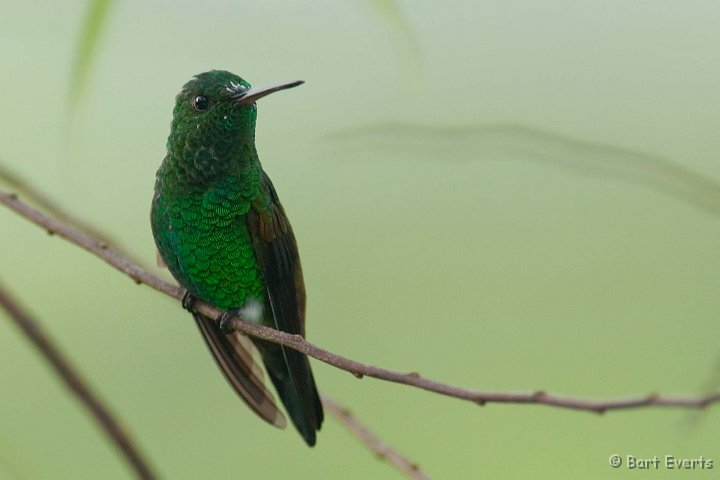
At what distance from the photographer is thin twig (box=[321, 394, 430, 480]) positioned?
854 millimetres

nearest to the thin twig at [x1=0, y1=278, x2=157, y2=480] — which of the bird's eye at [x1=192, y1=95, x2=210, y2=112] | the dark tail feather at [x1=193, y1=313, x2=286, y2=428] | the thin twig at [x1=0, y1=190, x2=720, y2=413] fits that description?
the thin twig at [x1=0, y1=190, x2=720, y2=413]

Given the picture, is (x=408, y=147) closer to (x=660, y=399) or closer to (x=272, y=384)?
(x=660, y=399)

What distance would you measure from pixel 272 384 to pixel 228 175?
0.34 meters

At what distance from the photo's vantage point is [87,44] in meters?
0.83

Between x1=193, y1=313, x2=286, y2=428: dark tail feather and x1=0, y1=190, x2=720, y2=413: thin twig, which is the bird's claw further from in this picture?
x1=0, y1=190, x2=720, y2=413: thin twig

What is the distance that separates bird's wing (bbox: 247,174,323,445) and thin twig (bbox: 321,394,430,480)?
0.29 feet

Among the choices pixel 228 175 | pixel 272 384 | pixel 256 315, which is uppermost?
pixel 228 175

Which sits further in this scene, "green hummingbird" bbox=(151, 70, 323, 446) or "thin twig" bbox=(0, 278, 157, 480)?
"green hummingbird" bbox=(151, 70, 323, 446)

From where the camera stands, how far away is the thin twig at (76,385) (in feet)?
2.83

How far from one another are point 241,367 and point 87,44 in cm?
53

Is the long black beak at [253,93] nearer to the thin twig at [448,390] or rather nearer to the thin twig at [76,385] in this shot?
the thin twig at [448,390]

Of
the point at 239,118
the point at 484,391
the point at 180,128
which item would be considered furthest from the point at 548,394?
the point at 180,128

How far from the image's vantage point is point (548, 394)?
2.10ft

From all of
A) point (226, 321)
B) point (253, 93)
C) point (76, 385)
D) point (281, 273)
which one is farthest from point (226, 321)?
point (253, 93)
